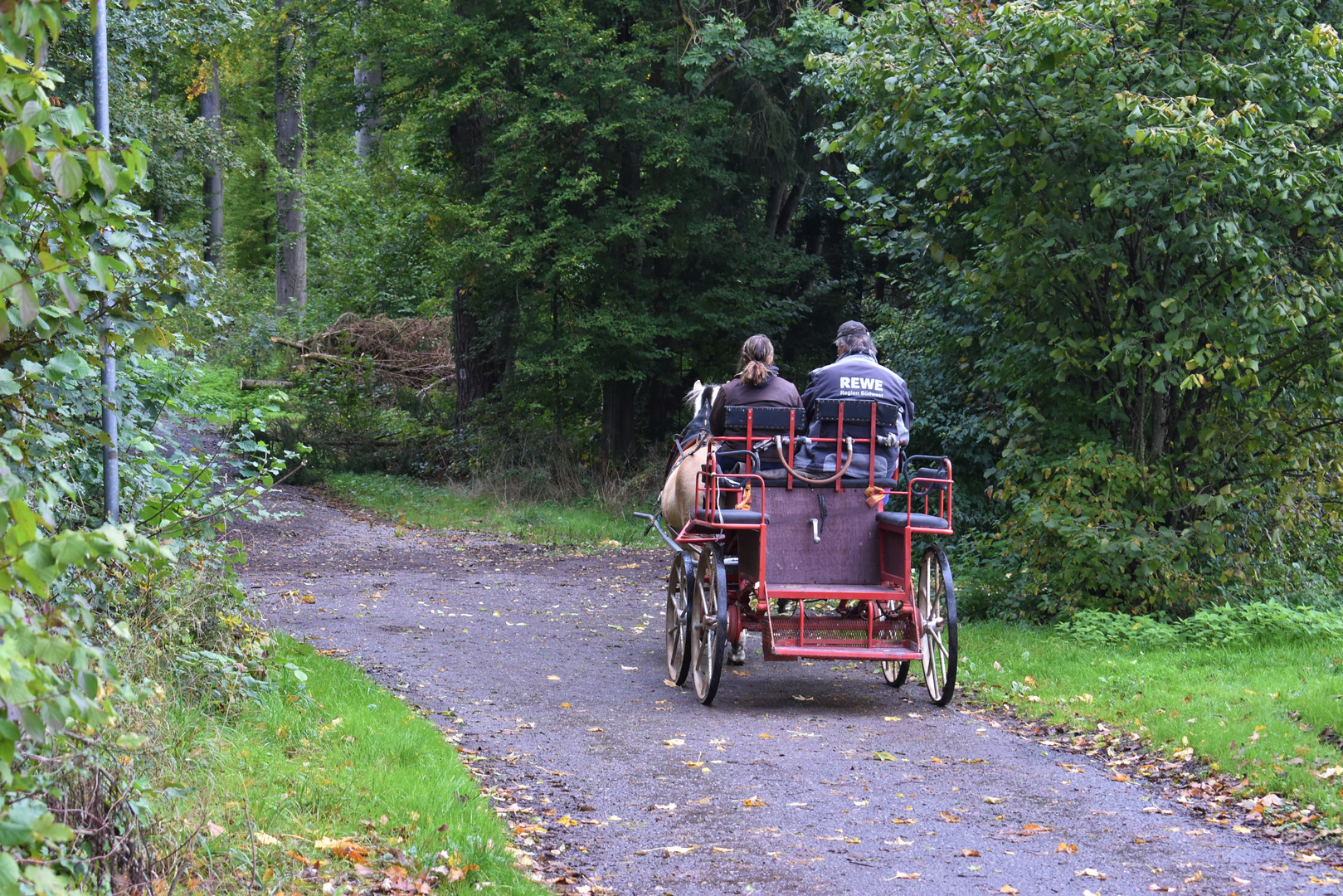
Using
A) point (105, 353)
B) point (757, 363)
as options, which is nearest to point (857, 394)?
point (757, 363)

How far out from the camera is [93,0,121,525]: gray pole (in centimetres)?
477

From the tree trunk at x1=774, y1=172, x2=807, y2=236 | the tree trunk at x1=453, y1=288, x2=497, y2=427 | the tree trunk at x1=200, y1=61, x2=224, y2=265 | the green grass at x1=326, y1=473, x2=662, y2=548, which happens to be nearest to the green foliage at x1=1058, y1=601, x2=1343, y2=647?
the green grass at x1=326, y1=473, x2=662, y2=548

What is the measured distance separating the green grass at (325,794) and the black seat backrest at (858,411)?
3291 mm

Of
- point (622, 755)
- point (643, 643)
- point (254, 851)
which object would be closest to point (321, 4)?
point (643, 643)

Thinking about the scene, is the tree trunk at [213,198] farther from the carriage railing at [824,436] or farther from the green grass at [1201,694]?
the green grass at [1201,694]

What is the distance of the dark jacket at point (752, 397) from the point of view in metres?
9.05

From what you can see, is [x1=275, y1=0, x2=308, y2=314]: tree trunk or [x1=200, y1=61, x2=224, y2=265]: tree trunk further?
[x1=275, y1=0, x2=308, y2=314]: tree trunk

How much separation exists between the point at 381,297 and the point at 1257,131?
83.8 feet

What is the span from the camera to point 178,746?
5008 millimetres

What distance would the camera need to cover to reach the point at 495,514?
1894cm

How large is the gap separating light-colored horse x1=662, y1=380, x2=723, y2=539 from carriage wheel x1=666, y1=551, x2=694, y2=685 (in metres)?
0.41

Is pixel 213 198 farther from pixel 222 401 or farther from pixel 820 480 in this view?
pixel 820 480

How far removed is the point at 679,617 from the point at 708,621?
1.07 m

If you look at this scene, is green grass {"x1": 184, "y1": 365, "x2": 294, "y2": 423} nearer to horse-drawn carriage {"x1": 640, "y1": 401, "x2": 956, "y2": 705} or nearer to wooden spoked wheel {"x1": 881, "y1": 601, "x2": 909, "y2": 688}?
horse-drawn carriage {"x1": 640, "y1": 401, "x2": 956, "y2": 705}
